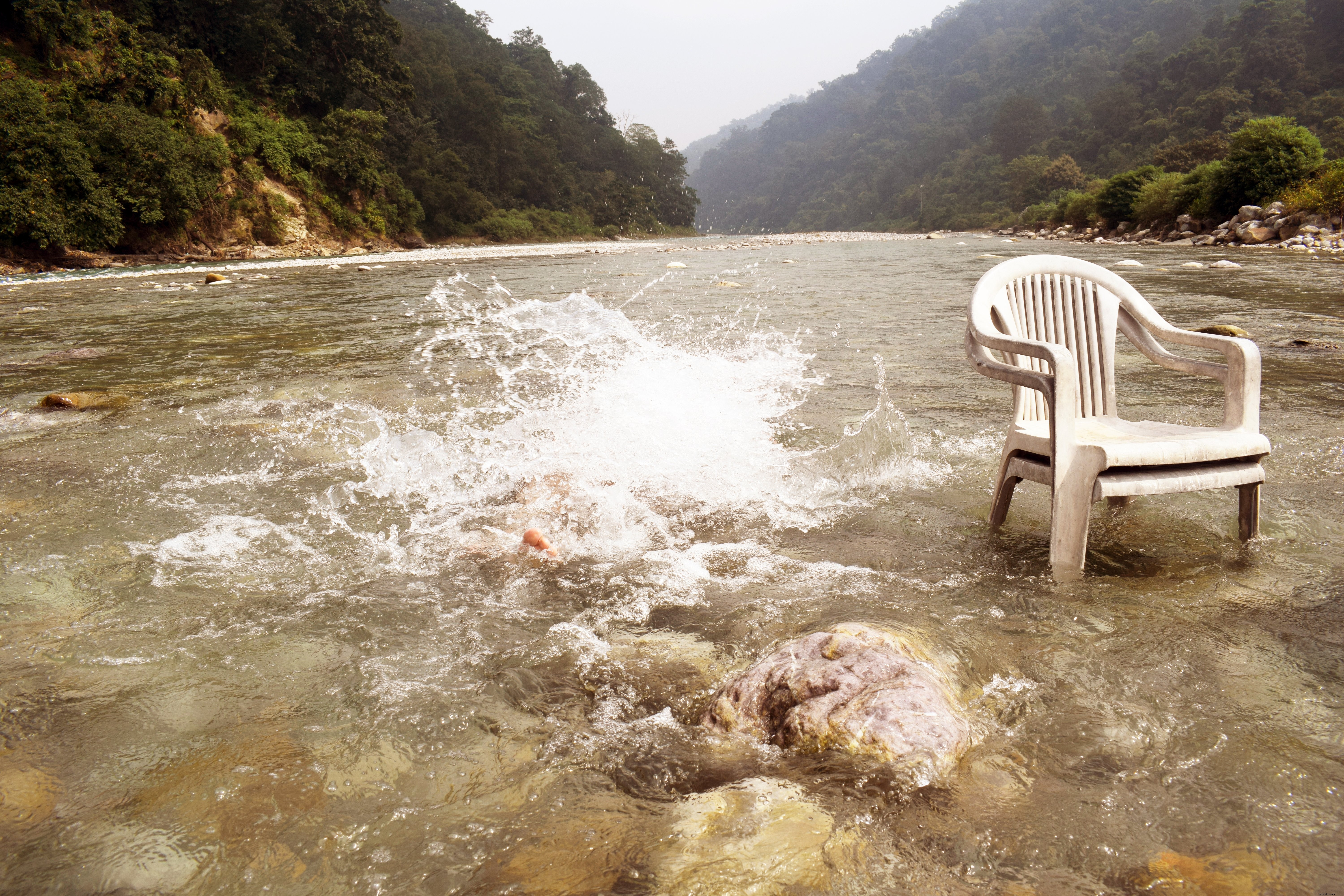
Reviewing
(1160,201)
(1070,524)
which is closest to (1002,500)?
(1070,524)

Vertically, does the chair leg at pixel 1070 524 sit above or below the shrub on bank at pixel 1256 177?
below

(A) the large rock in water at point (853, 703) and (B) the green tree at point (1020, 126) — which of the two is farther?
(B) the green tree at point (1020, 126)

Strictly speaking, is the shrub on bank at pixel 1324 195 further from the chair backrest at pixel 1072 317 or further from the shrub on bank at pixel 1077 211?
the chair backrest at pixel 1072 317

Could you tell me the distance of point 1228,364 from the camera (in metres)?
2.85

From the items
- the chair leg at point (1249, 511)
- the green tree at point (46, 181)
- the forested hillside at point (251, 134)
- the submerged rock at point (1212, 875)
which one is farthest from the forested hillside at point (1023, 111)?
the green tree at point (46, 181)

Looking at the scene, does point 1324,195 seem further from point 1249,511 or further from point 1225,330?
point 1249,511

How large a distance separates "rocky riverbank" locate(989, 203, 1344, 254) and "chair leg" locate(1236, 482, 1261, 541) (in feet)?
59.5

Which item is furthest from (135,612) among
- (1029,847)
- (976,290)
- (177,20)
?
(177,20)

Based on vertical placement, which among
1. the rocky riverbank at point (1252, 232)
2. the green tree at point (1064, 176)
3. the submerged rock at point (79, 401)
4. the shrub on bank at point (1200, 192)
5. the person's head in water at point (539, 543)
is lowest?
the person's head in water at point (539, 543)

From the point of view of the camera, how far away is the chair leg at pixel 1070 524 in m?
2.60

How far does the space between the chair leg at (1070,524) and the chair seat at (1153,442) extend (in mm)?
118

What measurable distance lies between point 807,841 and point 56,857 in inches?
61.3

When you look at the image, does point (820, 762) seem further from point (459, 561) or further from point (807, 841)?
point (459, 561)

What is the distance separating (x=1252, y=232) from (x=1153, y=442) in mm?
22891
